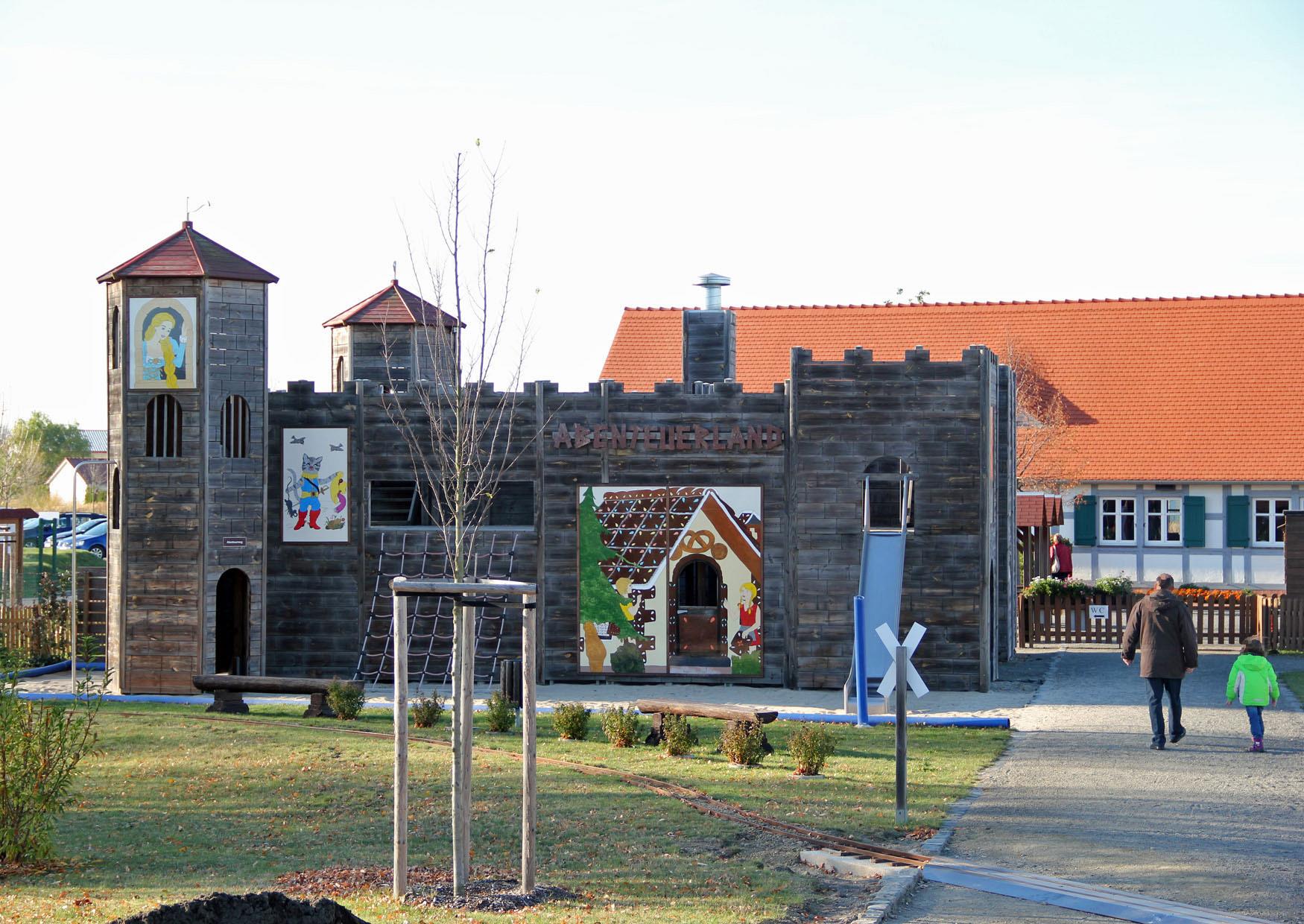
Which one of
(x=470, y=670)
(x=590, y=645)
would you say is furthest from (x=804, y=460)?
(x=470, y=670)

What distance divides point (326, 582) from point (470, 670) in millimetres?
13270

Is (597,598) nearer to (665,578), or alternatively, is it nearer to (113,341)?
(665,578)

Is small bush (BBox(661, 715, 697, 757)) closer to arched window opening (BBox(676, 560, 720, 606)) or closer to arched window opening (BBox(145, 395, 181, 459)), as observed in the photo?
arched window opening (BBox(676, 560, 720, 606))

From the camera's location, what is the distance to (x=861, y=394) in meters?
21.3

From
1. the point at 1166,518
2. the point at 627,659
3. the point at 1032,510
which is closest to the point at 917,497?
the point at 627,659

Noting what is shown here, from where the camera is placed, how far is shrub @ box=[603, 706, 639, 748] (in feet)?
51.9

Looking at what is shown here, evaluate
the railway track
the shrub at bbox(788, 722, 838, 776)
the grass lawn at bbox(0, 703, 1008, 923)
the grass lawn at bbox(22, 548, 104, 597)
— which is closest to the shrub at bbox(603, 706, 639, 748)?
the grass lawn at bbox(0, 703, 1008, 923)

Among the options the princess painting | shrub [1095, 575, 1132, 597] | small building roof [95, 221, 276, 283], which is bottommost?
shrub [1095, 575, 1132, 597]

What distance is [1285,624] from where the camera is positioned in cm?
2653

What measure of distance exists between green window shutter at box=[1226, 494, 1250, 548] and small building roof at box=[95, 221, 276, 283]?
25.4 metres

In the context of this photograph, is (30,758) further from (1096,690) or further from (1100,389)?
(1100,389)

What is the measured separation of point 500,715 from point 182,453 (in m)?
7.56

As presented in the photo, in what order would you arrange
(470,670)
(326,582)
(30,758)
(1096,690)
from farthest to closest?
(326,582) → (1096,690) → (30,758) → (470,670)

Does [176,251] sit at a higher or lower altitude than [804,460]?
higher
